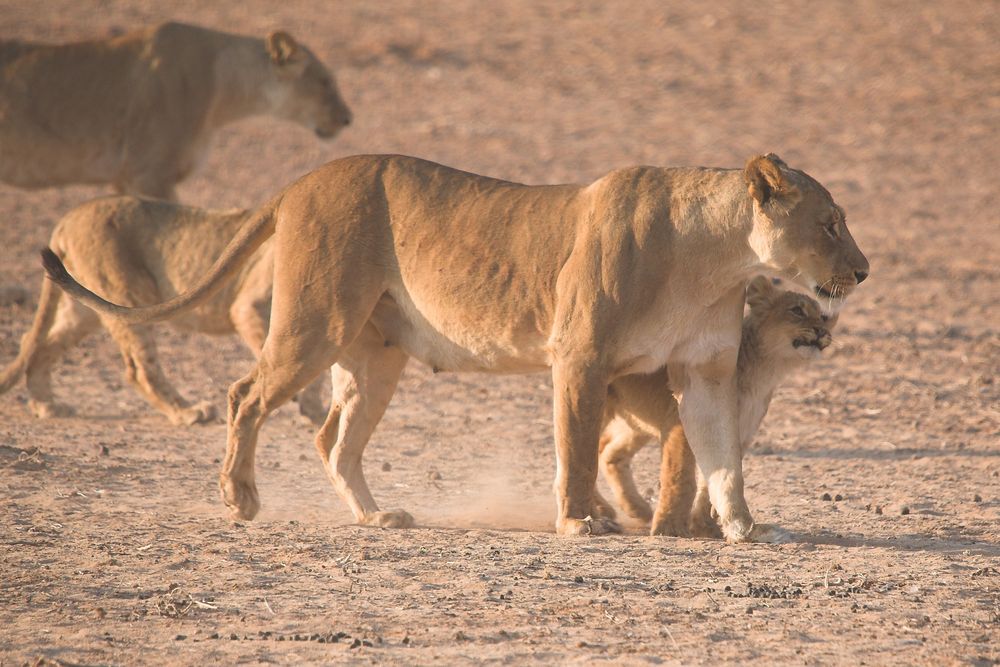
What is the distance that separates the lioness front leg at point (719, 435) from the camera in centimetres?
634

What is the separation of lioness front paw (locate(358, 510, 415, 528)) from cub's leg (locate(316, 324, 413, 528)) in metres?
0.18

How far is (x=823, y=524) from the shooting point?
6.95 metres

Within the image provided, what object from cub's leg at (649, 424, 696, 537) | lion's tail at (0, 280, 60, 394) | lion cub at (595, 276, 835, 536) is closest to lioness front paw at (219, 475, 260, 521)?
lion cub at (595, 276, 835, 536)

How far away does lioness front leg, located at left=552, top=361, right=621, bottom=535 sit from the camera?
6.18 m

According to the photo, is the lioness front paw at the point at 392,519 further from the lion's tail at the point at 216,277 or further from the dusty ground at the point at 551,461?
the lion's tail at the point at 216,277

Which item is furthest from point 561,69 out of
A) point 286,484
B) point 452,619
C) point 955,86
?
point 452,619

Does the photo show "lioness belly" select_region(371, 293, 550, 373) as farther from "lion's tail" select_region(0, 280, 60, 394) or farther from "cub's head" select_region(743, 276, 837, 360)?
"lion's tail" select_region(0, 280, 60, 394)

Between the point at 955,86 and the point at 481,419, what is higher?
the point at 955,86

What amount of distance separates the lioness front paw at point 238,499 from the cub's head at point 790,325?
238 cm

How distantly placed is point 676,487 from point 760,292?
39.3 inches

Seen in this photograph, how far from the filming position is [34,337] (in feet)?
30.5

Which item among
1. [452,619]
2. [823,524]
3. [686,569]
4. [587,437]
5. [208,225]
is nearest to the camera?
[452,619]

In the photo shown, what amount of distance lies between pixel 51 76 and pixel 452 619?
24.4 ft

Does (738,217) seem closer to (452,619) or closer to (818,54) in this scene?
(452,619)
